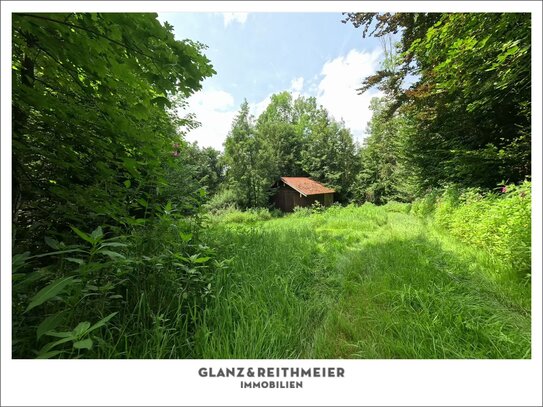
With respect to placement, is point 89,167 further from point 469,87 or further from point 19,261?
point 469,87

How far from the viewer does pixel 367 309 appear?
1971 mm

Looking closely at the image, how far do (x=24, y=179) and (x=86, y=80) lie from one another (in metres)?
0.88

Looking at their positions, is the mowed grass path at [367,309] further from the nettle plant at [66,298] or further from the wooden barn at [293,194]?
the wooden barn at [293,194]

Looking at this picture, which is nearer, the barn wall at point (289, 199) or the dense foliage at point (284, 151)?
the dense foliage at point (284, 151)

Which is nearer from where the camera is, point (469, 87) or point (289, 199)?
point (469, 87)

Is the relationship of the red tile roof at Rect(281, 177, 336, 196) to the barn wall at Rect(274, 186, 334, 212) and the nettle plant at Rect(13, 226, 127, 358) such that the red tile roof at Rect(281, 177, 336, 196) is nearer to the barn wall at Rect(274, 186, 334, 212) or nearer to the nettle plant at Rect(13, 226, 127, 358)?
the barn wall at Rect(274, 186, 334, 212)

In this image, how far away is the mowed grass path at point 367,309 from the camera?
1.48 m

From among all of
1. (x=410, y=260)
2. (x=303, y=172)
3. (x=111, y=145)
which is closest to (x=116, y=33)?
(x=111, y=145)

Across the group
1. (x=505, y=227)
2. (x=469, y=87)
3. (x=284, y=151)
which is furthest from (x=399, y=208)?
(x=284, y=151)

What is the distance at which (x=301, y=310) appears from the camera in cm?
194

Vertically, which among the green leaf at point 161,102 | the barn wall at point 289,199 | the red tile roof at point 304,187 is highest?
the red tile roof at point 304,187

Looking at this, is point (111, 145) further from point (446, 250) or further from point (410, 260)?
point (446, 250)

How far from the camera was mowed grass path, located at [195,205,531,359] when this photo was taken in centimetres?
148

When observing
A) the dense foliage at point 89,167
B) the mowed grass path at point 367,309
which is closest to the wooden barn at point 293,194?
the mowed grass path at point 367,309
